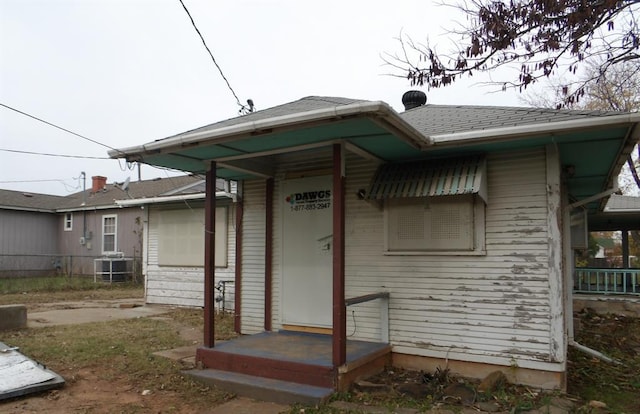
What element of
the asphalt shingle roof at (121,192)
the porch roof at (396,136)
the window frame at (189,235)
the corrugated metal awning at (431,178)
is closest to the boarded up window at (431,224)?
the corrugated metal awning at (431,178)

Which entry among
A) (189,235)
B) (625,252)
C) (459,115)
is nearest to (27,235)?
(189,235)

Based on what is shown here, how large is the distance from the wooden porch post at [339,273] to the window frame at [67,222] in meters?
20.0

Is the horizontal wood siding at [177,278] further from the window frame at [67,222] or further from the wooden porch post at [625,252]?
A: the window frame at [67,222]

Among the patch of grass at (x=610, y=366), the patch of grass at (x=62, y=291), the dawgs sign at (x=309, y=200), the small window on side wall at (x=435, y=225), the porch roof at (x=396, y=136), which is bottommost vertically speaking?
the patch of grass at (x=62, y=291)

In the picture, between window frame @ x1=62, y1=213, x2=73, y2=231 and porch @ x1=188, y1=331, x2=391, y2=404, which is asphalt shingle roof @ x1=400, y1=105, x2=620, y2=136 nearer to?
porch @ x1=188, y1=331, x2=391, y2=404

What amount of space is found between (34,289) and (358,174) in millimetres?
12788

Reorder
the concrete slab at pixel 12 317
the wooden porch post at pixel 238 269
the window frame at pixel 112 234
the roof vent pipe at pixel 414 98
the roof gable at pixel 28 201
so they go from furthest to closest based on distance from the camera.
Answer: the roof gable at pixel 28 201 < the window frame at pixel 112 234 < the roof vent pipe at pixel 414 98 < the concrete slab at pixel 12 317 < the wooden porch post at pixel 238 269

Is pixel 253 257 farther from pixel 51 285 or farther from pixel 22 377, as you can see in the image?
pixel 51 285

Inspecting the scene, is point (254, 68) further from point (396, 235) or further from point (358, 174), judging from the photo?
point (396, 235)

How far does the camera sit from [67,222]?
21375mm

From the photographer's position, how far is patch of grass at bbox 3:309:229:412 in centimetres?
490

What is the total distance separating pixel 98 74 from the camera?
9.89 meters

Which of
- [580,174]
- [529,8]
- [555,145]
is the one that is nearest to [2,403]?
[555,145]

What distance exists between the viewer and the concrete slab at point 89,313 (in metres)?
8.76
